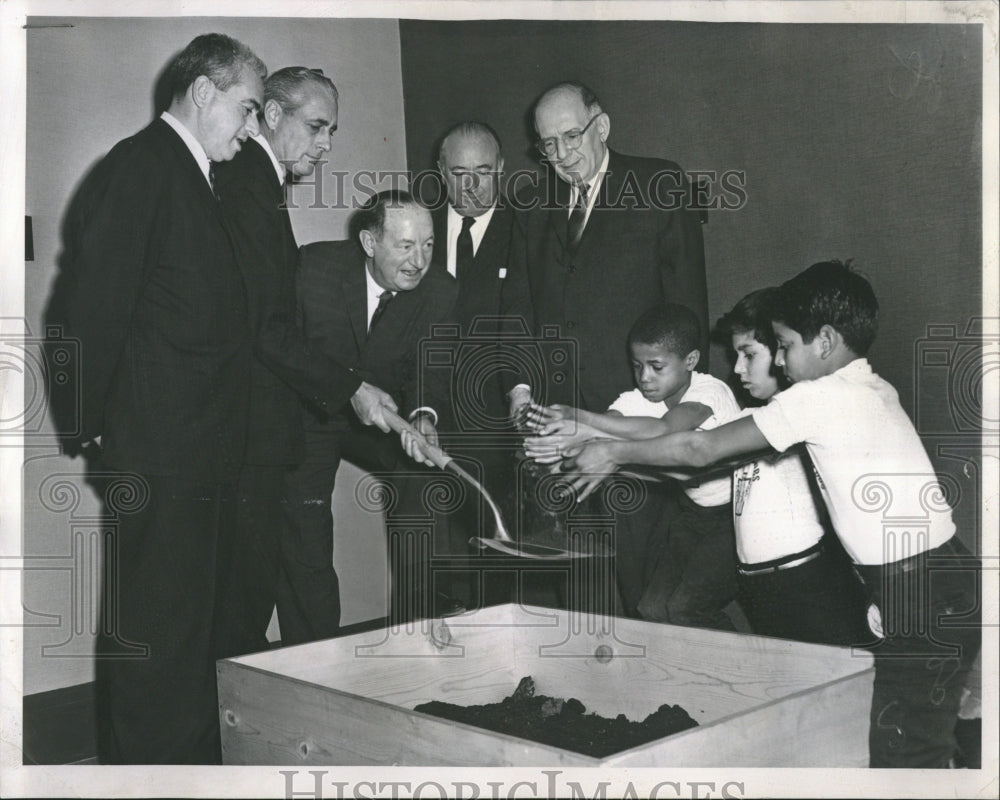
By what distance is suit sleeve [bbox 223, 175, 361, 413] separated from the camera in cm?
256

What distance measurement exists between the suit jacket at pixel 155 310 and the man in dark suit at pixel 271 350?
2.3 inches

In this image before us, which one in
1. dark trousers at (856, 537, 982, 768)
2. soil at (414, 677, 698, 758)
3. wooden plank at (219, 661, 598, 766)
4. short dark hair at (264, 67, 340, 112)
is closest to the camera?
wooden plank at (219, 661, 598, 766)

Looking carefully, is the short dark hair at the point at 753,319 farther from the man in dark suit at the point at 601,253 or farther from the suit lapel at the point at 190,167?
the suit lapel at the point at 190,167

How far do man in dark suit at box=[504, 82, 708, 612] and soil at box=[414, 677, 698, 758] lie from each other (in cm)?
30

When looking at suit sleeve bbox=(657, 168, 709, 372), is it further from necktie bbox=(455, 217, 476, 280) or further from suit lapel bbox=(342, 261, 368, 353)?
suit lapel bbox=(342, 261, 368, 353)

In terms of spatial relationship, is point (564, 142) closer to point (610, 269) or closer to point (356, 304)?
point (610, 269)

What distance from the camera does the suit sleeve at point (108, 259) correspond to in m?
2.49

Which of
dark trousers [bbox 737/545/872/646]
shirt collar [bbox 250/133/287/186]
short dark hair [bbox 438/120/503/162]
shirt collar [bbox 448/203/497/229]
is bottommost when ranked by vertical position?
dark trousers [bbox 737/545/872/646]

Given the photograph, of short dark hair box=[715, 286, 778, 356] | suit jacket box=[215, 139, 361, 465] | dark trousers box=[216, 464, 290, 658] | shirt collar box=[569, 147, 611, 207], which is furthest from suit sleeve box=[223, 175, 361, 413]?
short dark hair box=[715, 286, 778, 356]

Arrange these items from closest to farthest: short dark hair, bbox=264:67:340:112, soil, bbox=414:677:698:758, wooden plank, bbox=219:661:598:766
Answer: wooden plank, bbox=219:661:598:766
soil, bbox=414:677:698:758
short dark hair, bbox=264:67:340:112

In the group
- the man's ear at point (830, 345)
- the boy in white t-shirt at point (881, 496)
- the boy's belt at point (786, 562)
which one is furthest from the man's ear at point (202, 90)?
the boy's belt at point (786, 562)

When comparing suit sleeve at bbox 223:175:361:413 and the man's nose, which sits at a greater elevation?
the man's nose

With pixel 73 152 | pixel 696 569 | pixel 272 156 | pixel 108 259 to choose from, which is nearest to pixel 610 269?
pixel 696 569

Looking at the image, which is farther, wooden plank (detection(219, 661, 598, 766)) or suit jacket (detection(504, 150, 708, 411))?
suit jacket (detection(504, 150, 708, 411))
